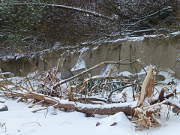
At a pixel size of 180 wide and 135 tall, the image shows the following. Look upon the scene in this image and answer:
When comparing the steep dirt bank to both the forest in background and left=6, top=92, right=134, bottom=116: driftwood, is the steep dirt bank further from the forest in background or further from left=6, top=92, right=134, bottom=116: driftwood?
left=6, top=92, right=134, bottom=116: driftwood

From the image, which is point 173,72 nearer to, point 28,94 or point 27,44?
point 28,94

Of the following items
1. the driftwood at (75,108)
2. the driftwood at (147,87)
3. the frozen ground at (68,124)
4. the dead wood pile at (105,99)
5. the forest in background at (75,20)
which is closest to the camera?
the frozen ground at (68,124)

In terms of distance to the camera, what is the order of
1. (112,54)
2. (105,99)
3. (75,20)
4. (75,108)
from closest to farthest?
1. (75,108)
2. (105,99)
3. (112,54)
4. (75,20)

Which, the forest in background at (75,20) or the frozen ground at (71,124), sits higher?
the forest in background at (75,20)

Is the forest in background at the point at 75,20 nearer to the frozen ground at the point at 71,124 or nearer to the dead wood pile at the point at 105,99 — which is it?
the dead wood pile at the point at 105,99

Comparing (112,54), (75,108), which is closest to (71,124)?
(75,108)

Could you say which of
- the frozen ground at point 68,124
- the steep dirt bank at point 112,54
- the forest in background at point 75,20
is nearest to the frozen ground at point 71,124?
the frozen ground at point 68,124

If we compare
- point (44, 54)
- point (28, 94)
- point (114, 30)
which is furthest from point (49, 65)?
point (28, 94)

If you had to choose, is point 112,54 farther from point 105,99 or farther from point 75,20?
point 105,99

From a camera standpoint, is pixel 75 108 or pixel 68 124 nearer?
pixel 68 124

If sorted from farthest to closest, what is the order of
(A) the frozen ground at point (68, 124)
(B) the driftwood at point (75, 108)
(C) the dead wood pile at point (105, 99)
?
1. (B) the driftwood at point (75, 108)
2. (C) the dead wood pile at point (105, 99)
3. (A) the frozen ground at point (68, 124)

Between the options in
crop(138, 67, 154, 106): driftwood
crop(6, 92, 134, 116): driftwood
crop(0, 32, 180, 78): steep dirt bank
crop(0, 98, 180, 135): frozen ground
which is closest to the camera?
crop(0, 98, 180, 135): frozen ground

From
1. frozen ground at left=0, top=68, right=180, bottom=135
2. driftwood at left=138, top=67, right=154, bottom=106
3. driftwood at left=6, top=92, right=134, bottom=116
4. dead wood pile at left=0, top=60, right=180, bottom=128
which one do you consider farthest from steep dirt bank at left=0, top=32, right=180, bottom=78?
driftwood at left=138, top=67, right=154, bottom=106

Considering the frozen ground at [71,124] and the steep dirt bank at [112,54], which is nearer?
the frozen ground at [71,124]
